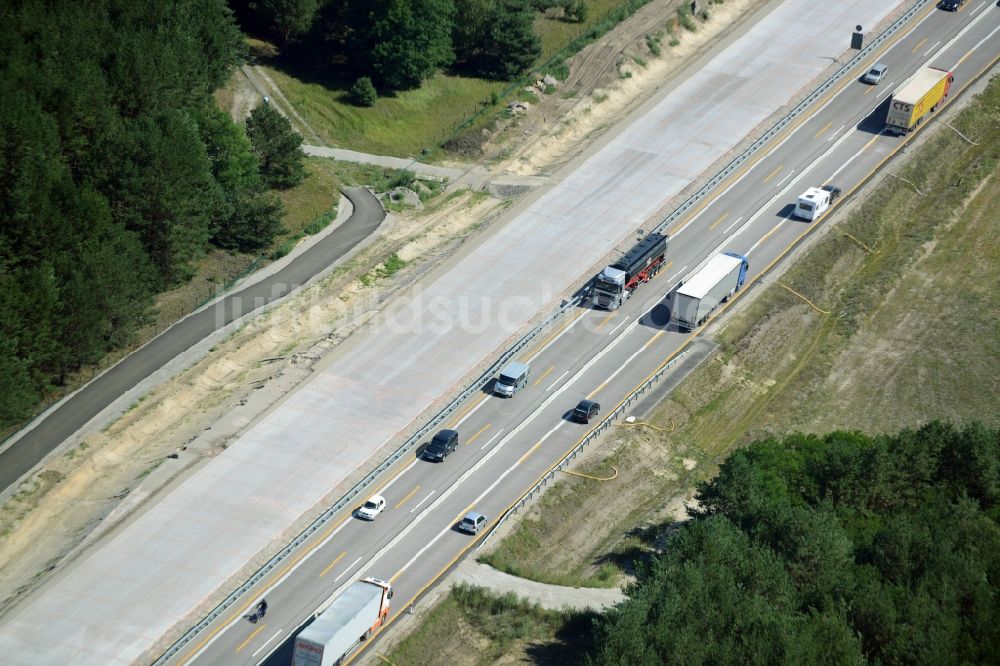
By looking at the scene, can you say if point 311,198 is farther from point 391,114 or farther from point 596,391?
point 596,391

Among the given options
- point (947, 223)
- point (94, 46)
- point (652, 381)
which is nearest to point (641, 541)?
point (652, 381)

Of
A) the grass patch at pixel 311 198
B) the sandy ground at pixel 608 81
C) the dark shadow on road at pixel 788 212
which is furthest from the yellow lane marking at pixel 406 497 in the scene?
the dark shadow on road at pixel 788 212

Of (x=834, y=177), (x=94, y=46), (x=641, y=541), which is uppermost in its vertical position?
(x=94, y=46)

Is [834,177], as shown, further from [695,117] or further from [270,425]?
[270,425]

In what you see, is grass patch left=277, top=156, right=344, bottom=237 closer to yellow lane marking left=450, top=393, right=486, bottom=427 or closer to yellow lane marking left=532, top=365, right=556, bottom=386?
yellow lane marking left=450, top=393, right=486, bottom=427

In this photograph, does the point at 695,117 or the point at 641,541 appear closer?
the point at 641,541

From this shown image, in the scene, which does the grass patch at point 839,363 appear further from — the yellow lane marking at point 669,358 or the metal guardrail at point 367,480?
the metal guardrail at point 367,480

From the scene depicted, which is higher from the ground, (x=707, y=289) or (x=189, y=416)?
(x=707, y=289)

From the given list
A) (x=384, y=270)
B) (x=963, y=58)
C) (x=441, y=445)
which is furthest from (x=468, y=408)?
(x=963, y=58)
